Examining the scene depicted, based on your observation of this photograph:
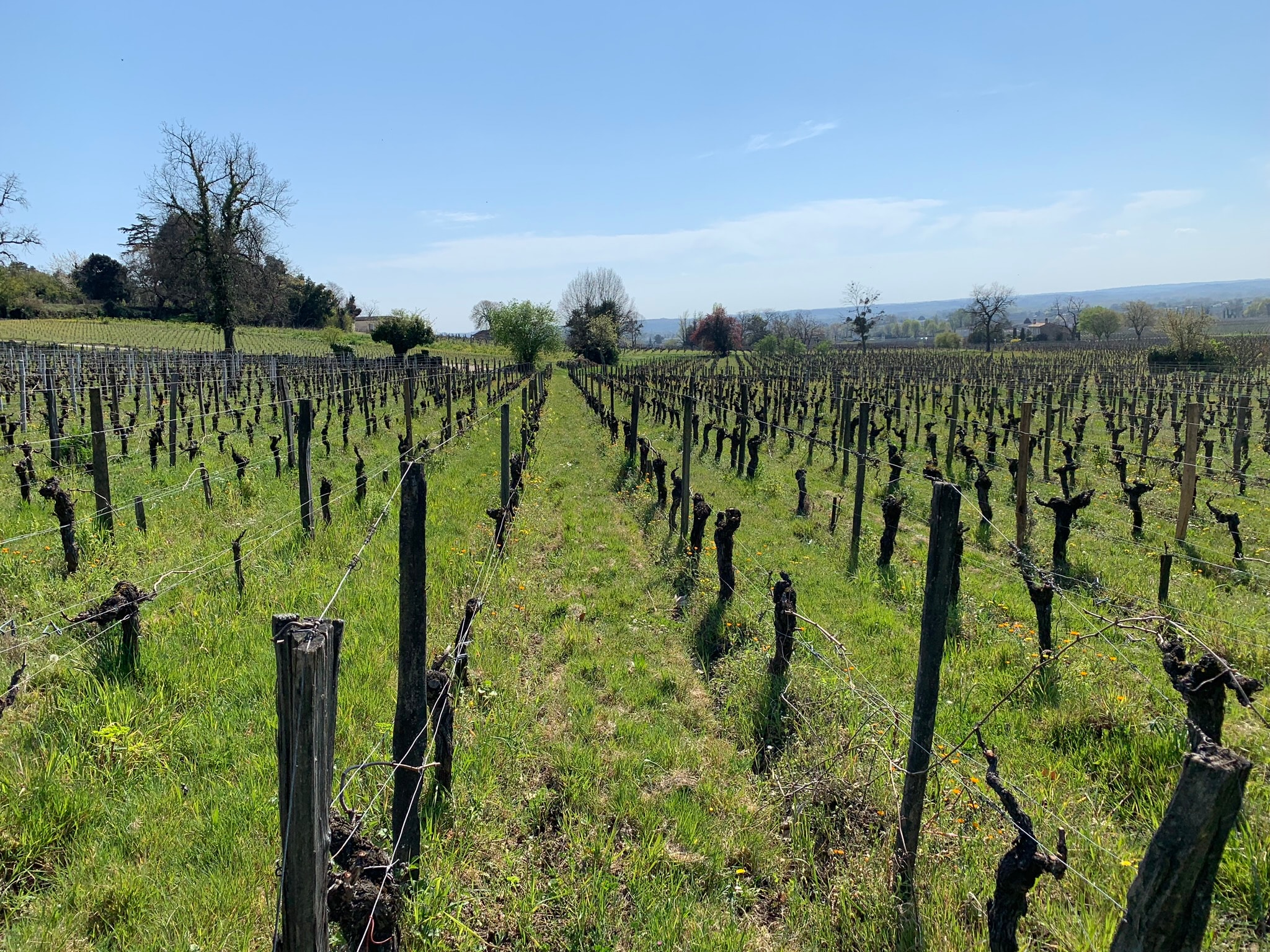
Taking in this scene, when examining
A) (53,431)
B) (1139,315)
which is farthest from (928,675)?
(1139,315)

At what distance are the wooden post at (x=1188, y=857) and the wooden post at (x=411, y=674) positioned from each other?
2.47m

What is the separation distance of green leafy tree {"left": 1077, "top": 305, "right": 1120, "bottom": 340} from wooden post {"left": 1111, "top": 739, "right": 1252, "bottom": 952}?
362 feet

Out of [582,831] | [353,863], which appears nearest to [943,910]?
[582,831]

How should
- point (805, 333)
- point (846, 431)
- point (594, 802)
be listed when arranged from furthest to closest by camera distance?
point (805, 333) < point (846, 431) < point (594, 802)

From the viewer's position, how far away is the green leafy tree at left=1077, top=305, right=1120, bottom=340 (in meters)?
91.9

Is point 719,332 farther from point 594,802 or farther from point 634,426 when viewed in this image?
point 594,802

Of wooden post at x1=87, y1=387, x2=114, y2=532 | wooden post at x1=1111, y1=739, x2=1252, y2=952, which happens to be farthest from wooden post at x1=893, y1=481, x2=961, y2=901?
wooden post at x1=87, y1=387, x2=114, y2=532

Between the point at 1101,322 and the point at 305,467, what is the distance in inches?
4283

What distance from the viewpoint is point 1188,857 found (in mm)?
1656

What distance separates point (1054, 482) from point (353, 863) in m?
14.6

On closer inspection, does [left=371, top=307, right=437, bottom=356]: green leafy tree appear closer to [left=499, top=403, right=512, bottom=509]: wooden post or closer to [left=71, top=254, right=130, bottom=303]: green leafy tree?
[left=71, top=254, right=130, bottom=303]: green leafy tree

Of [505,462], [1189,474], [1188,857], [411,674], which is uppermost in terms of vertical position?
[505,462]

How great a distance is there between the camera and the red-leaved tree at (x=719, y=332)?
89500mm

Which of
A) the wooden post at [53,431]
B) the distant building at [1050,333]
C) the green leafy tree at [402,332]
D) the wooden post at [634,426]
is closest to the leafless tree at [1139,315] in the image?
the distant building at [1050,333]
